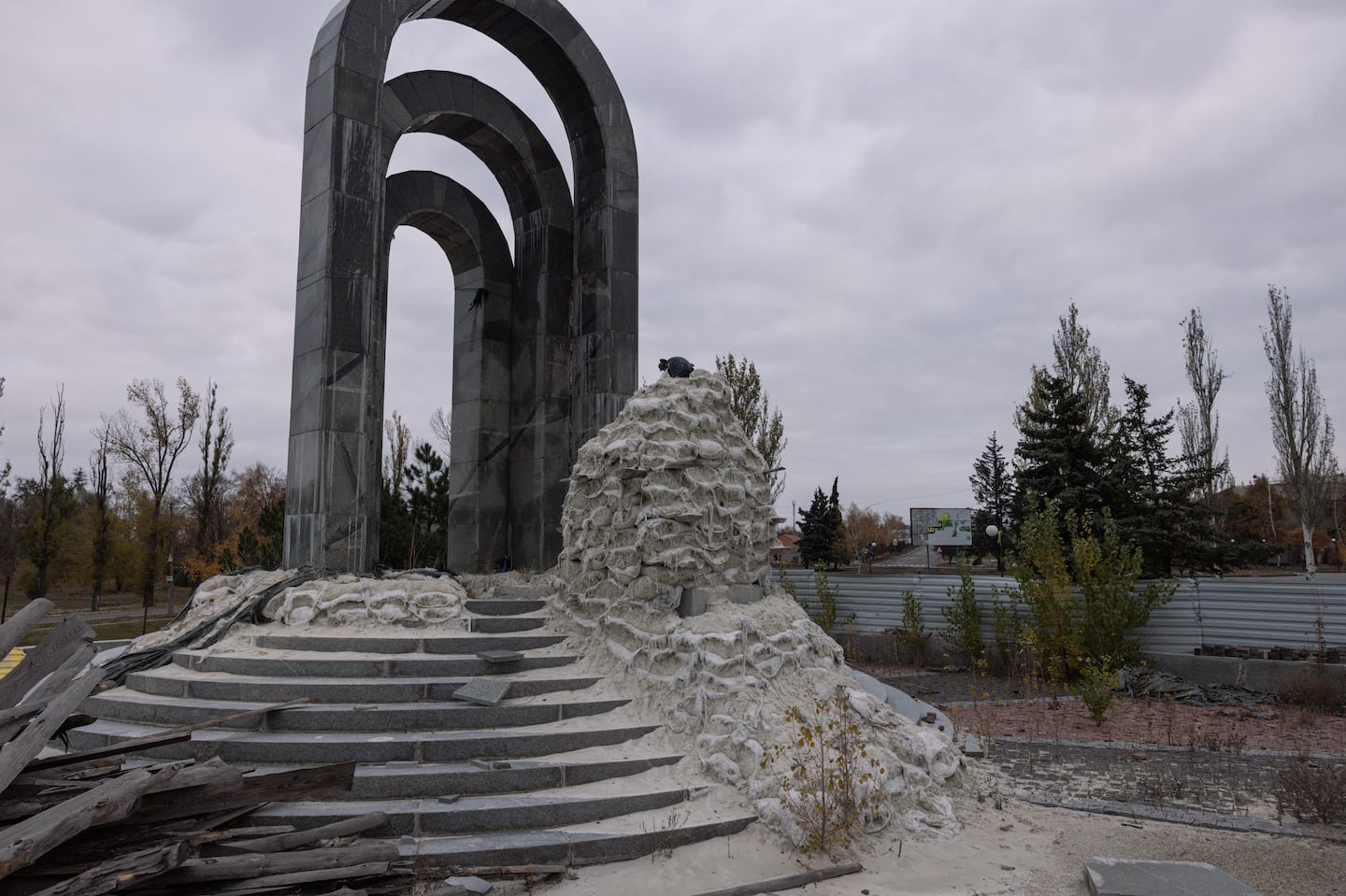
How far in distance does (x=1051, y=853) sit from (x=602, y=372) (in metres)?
7.68

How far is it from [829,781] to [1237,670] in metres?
8.28

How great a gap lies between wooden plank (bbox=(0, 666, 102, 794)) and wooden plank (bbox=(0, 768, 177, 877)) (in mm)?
260

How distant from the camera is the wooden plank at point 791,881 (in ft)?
13.0

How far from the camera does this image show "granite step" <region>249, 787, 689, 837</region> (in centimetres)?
412

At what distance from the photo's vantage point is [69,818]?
321 cm

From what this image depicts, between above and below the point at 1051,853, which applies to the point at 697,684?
above

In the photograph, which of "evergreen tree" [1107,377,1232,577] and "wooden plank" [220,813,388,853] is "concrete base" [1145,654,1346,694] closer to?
"evergreen tree" [1107,377,1232,577]

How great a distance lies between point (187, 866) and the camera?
11.1ft

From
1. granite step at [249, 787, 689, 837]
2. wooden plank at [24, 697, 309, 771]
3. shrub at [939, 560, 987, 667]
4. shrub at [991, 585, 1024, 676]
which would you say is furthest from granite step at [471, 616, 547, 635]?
shrub at [991, 585, 1024, 676]

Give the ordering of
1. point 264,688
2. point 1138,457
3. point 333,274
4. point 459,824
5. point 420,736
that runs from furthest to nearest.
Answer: point 1138,457 → point 333,274 → point 264,688 → point 420,736 → point 459,824

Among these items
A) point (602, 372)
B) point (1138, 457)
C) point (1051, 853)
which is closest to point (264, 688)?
point (1051, 853)

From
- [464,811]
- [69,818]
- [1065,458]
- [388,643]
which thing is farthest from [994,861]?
[1065,458]

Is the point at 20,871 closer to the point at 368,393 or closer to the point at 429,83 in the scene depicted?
the point at 368,393

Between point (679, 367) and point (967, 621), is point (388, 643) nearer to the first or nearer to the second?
point (679, 367)
